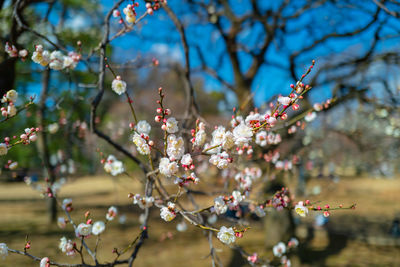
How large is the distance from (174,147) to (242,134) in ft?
1.01

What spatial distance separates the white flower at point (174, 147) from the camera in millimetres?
1238

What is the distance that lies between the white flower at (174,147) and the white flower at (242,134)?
9.8 inches

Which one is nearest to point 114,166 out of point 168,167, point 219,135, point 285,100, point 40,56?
point 40,56

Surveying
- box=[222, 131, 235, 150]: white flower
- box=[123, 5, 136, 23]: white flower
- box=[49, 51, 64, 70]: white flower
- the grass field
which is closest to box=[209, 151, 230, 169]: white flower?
box=[222, 131, 235, 150]: white flower

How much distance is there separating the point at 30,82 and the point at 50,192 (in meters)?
9.78

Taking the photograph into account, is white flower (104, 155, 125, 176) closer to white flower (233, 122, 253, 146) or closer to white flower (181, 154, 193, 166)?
white flower (181, 154, 193, 166)

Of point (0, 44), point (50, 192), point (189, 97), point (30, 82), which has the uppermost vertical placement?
point (30, 82)

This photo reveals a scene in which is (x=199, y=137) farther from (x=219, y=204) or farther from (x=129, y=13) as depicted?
(x=129, y=13)

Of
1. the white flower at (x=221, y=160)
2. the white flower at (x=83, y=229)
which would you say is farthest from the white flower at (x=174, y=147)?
the white flower at (x=83, y=229)

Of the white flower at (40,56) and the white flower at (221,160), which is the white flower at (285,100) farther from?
the white flower at (40,56)

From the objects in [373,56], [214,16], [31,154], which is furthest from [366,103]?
[31,154]

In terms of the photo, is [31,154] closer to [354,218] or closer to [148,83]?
[148,83]

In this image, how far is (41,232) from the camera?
7715mm

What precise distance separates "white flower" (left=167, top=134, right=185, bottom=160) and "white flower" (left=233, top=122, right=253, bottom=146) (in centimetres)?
25
